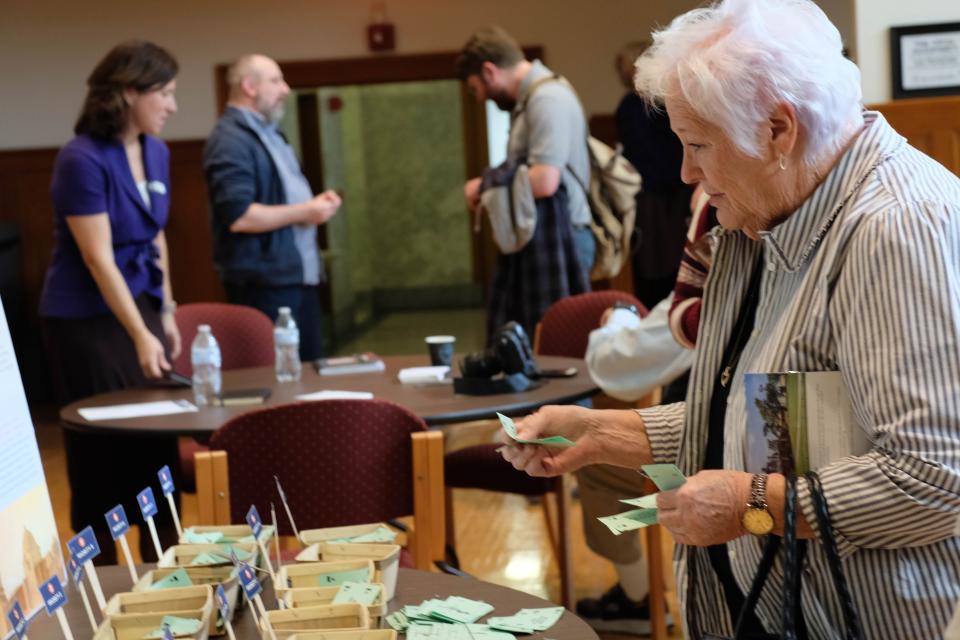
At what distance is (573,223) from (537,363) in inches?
50.1

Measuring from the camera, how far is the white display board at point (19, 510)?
171 centimetres

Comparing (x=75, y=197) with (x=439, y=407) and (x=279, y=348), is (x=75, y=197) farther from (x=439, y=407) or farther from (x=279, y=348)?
(x=439, y=407)

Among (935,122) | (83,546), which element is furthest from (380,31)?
(83,546)

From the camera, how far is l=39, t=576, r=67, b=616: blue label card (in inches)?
60.1

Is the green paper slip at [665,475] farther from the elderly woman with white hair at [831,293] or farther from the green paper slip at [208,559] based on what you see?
the green paper slip at [208,559]

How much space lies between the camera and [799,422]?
5.30 ft

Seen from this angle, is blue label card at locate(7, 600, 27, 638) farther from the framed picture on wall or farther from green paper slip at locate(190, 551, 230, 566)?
the framed picture on wall

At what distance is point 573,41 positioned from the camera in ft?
26.8

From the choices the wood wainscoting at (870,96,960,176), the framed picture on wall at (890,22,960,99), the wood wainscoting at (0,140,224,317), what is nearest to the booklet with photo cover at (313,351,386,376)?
the wood wainscoting at (870,96,960,176)

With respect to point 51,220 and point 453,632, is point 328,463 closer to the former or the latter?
point 453,632

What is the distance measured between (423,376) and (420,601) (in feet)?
6.45

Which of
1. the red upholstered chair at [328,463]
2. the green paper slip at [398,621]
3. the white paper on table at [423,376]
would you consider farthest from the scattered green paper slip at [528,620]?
the white paper on table at [423,376]

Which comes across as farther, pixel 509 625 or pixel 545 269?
pixel 545 269

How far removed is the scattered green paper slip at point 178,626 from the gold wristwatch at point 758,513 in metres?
0.70
